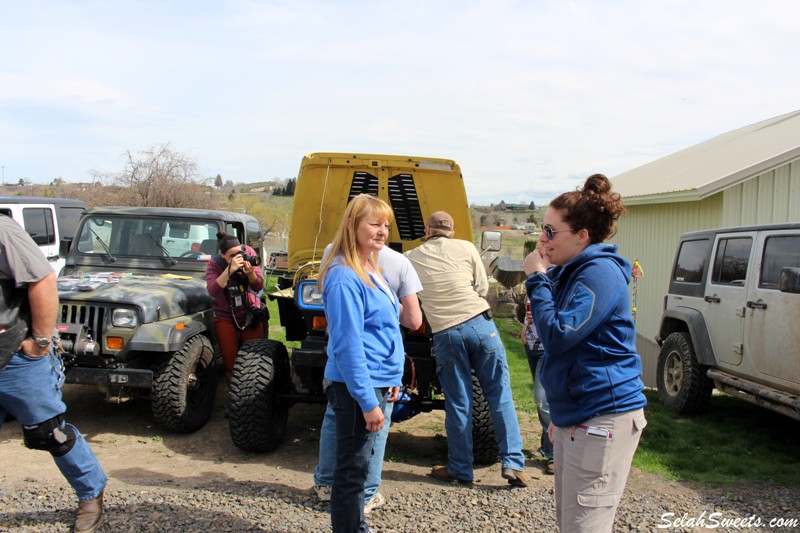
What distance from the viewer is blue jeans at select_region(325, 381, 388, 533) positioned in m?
3.00

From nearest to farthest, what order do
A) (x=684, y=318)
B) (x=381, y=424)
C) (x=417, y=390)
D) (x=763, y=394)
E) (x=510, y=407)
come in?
(x=381, y=424)
(x=510, y=407)
(x=417, y=390)
(x=763, y=394)
(x=684, y=318)

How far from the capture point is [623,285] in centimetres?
249

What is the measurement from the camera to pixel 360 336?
2924mm

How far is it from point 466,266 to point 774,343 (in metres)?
2.94

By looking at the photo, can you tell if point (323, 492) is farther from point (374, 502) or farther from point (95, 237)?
point (95, 237)

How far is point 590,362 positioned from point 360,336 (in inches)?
39.5

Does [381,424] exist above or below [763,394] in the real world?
above

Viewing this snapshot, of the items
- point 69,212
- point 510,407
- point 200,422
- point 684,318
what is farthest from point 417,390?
point 69,212

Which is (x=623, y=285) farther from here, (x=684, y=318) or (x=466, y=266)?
(x=684, y=318)

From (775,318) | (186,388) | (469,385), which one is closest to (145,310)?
(186,388)

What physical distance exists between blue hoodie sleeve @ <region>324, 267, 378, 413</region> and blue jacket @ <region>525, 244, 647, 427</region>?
2.63ft

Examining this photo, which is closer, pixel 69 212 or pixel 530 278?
pixel 530 278

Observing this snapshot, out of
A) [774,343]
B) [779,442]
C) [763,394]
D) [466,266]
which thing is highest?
[466,266]

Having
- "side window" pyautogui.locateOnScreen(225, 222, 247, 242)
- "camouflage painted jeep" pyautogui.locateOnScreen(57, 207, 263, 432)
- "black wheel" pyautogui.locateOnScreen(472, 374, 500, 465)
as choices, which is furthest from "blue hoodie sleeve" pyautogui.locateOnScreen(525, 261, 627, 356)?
"side window" pyautogui.locateOnScreen(225, 222, 247, 242)
